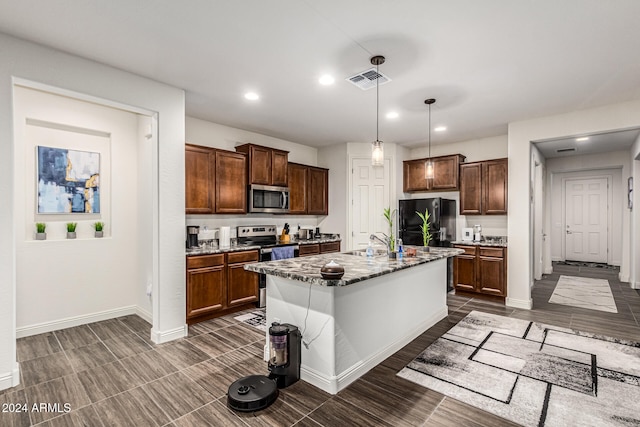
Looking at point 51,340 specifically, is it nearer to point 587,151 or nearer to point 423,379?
point 423,379

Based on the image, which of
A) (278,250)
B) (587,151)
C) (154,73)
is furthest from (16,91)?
(587,151)

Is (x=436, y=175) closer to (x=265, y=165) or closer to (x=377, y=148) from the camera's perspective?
(x=265, y=165)

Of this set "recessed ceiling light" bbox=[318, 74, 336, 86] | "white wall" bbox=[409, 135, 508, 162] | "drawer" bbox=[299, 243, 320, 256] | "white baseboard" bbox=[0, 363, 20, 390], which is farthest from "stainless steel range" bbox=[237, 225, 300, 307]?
"white wall" bbox=[409, 135, 508, 162]

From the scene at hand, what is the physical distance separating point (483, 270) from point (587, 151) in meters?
3.98

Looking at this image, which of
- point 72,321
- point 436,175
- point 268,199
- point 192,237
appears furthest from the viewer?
point 436,175

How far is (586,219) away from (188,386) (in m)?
9.79

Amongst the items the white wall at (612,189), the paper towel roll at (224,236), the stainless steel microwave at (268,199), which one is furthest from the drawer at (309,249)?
the white wall at (612,189)

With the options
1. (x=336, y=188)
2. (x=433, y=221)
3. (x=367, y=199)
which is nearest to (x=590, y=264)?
(x=433, y=221)

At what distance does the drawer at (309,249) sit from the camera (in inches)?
202

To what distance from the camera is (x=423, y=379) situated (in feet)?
8.25

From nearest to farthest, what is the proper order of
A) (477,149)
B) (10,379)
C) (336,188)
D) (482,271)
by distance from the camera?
(10,379) < (482,271) < (477,149) < (336,188)

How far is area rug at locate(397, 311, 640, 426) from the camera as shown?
83.3 inches

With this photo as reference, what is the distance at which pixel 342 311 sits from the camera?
7.97 feet

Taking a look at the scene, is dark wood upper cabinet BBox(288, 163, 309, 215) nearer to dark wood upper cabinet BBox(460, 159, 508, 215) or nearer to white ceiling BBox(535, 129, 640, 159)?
dark wood upper cabinet BBox(460, 159, 508, 215)
